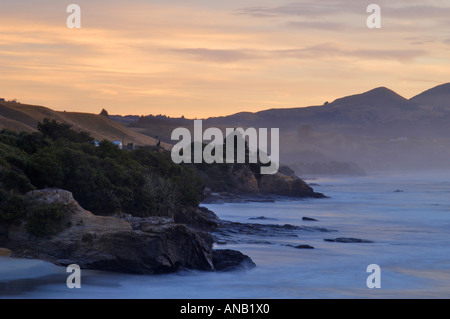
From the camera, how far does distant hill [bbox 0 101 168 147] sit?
103m

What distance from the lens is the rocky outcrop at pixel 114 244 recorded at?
2075 cm

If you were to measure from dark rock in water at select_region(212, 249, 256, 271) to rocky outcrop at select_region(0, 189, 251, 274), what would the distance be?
0.90ft

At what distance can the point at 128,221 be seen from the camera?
22.6 meters

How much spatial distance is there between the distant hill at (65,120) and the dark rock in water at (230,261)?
250 feet

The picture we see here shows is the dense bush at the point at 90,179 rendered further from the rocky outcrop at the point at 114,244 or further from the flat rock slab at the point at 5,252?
the flat rock slab at the point at 5,252

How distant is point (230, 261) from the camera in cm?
2233

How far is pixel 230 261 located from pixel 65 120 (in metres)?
114

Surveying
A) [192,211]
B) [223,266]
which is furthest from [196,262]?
[192,211]
